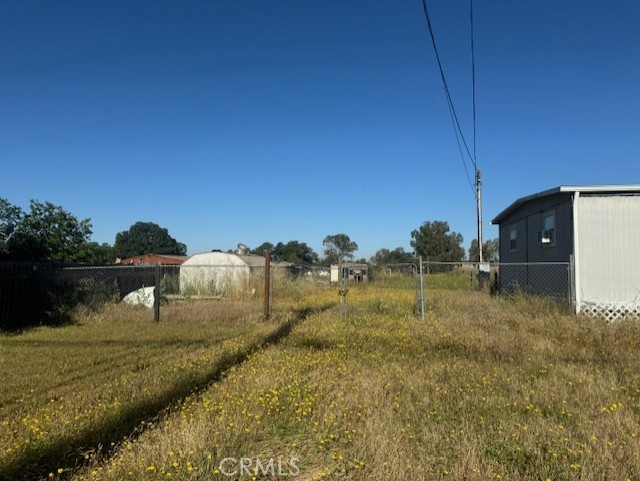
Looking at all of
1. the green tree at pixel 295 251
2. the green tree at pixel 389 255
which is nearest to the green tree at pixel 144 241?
the green tree at pixel 295 251

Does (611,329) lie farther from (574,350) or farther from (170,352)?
(170,352)

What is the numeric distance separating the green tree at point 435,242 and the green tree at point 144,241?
69.7m

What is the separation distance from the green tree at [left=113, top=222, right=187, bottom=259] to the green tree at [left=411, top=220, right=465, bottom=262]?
69.7m

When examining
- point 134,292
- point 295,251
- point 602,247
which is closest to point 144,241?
point 295,251

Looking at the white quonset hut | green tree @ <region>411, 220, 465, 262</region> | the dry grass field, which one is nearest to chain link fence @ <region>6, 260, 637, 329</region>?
the white quonset hut

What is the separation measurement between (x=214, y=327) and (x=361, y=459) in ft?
25.5

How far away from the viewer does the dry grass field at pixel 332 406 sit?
11.3ft


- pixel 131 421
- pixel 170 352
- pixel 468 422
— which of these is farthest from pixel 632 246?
pixel 131 421

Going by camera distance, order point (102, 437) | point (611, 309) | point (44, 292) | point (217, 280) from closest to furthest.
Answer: point (102, 437), point (611, 309), point (44, 292), point (217, 280)

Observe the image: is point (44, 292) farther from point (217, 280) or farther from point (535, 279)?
point (535, 279)

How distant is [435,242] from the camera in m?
72.4

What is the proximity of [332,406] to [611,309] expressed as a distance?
9.65 meters

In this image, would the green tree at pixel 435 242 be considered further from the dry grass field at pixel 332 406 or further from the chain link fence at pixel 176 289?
the dry grass field at pixel 332 406

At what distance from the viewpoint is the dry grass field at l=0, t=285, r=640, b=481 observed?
3459 mm
